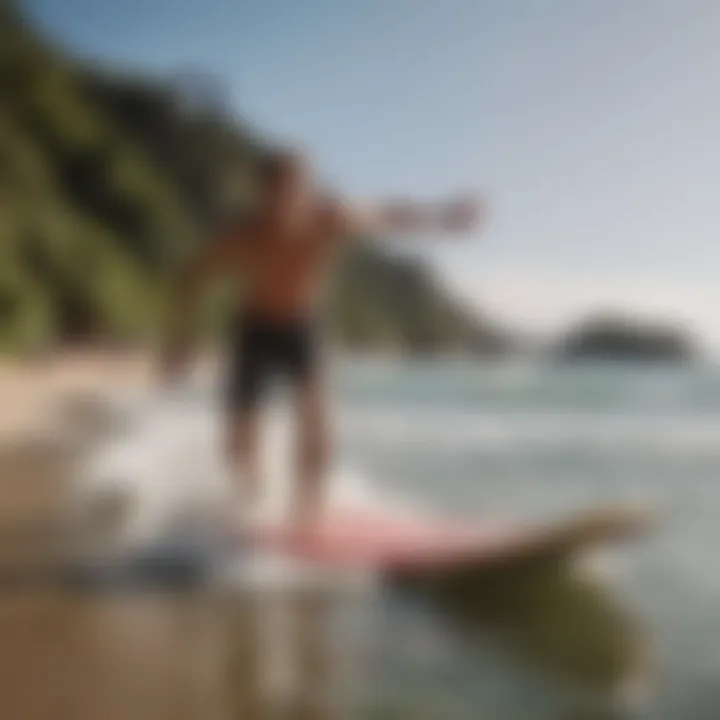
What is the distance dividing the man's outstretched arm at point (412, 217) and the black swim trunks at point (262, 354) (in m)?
0.11

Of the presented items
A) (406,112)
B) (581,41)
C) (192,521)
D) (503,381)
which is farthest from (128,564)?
(581,41)

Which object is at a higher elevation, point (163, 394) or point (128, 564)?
point (163, 394)

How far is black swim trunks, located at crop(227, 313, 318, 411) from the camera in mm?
1117

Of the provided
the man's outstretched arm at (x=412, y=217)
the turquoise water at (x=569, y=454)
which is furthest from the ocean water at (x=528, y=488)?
the man's outstretched arm at (x=412, y=217)

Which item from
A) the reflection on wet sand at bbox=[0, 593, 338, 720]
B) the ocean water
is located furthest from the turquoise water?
the reflection on wet sand at bbox=[0, 593, 338, 720]

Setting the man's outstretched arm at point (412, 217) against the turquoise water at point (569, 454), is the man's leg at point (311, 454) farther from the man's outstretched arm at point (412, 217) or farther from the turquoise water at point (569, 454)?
the man's outstretched arm at point (412, 217)

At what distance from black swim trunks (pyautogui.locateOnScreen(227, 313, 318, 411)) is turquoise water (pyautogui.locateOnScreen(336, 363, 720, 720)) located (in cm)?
4

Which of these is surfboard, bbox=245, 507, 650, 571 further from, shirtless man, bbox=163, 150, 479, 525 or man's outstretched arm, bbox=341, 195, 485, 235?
man's outstretched arm, bbox=341, 195, 485, 235

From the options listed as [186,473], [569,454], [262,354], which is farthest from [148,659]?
[569,454]

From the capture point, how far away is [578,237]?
3.70 feet

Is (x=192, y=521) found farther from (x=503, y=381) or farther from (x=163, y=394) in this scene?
(x=503, y=381)

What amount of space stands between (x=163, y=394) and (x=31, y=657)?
0.87 ft

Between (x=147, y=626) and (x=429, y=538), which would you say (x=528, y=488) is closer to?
(x=429, y=538)

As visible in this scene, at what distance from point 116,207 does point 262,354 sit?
22cm
